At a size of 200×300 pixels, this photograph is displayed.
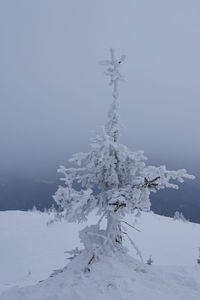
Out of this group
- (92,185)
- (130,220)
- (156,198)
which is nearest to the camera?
(92,185)

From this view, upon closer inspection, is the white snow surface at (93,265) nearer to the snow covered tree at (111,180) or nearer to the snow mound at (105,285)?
the snow mound at (105,285)

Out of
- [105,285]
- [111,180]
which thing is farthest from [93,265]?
[111,180]

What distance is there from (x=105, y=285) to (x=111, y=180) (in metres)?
3.49

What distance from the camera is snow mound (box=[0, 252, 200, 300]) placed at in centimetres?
691

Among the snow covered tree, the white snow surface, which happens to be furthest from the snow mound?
the snow covered tree

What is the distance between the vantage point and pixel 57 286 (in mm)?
7629

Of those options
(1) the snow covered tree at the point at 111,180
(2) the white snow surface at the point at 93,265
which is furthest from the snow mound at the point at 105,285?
(1) the snow covered tree at the point at 111,180

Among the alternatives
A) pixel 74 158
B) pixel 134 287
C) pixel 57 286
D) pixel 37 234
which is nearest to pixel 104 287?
pixel 134 287

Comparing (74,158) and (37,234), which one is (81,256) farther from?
(37,234)

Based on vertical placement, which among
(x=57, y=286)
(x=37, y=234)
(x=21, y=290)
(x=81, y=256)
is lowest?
(x=37, y=234)

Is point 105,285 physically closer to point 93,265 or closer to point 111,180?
point 93,265

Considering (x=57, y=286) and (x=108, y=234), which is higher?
(x=108, y=234)

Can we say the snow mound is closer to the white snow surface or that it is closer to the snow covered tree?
the white snow surface

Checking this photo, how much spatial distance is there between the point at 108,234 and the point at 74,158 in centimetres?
337
